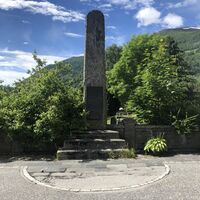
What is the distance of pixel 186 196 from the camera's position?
7539 millimetres

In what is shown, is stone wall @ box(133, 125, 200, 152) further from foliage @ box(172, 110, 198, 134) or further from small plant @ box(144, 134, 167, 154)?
small plant @ box(144, 134, 167, 154)

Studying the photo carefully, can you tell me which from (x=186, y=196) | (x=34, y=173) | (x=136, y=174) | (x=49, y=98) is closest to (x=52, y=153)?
(x=49, y=98)

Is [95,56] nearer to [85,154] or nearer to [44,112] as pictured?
[44,112]

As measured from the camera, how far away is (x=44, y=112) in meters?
13.1

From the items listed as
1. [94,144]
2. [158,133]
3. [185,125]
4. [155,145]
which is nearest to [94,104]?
[94,144]

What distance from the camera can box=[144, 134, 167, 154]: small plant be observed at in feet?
41.2

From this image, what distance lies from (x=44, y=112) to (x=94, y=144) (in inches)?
88.3

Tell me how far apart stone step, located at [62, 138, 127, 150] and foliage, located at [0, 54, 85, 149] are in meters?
0.53

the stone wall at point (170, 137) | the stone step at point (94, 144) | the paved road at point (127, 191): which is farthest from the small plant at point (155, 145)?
the paved road at point (127, 191)

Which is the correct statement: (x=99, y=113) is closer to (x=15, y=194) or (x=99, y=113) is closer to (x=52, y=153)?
(x=52, y=153)

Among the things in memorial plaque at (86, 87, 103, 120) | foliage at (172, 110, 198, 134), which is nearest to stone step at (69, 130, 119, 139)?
memorial plaque at (86, 87, 103, 120)

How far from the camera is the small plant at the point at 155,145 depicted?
495 inches

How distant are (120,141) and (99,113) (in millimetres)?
1971

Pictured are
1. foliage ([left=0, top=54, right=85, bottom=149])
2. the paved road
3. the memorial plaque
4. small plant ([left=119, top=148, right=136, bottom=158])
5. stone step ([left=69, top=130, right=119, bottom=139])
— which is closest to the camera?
the paved road
